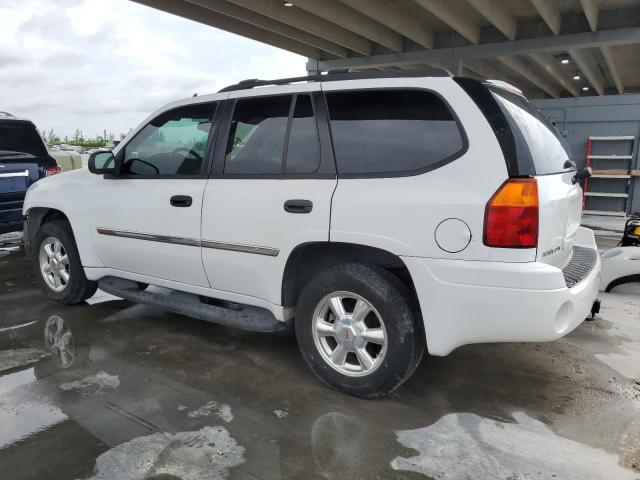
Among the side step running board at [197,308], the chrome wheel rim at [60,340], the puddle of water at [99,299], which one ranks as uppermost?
the side step running board at [197,308]

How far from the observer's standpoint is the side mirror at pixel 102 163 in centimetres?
388

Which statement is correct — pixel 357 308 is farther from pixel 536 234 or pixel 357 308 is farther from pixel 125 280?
pixel 125 280

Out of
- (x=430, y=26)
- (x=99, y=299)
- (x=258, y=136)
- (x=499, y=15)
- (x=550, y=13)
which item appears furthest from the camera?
(x=430, y=26)

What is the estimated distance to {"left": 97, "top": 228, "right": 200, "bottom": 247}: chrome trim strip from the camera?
3.40 m

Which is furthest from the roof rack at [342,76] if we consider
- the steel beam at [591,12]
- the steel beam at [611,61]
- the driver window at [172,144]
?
the steel beam at [611,61]

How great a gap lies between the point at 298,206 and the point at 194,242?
3.02ft

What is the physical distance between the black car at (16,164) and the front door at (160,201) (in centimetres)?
336

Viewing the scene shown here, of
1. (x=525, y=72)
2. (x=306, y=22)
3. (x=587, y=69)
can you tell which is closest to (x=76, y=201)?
(x=306, y=22)

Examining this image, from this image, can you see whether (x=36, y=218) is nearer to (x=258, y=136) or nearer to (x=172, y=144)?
(x=172, y=144)

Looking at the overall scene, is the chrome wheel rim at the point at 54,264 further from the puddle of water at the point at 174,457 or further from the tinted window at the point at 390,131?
the tinted window at the point at 390,131

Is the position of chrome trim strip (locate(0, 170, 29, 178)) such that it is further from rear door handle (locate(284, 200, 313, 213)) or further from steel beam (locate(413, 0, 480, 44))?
steel beam (locate(413, 0, 480, 44))

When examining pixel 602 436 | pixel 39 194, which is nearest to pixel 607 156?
pixel 602 436

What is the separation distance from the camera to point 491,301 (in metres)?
2.41

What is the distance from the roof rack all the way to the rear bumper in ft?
3.48
